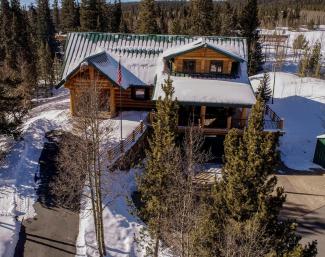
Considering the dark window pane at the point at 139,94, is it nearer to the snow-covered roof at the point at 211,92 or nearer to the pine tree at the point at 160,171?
the snow-covered roof at the point at 211,92

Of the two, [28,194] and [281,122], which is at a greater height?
[281,122]

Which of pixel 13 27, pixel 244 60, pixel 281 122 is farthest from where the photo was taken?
pixel 13 27

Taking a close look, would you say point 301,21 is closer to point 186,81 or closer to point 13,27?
point 13,27

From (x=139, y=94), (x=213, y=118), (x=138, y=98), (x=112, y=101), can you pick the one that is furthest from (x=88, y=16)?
(x=213, y=118)

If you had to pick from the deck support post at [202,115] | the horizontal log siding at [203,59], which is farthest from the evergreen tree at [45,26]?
the deck support post at [202,115]

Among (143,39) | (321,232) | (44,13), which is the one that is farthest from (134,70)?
(44,13)
